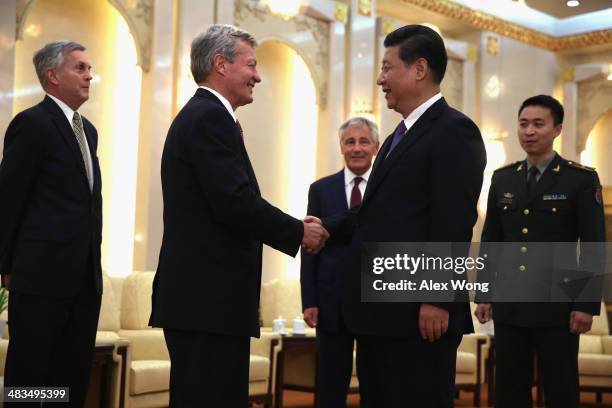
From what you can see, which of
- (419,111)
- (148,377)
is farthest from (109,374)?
(419,111)

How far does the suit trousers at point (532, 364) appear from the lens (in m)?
3.08

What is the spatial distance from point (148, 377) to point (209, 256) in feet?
9.03

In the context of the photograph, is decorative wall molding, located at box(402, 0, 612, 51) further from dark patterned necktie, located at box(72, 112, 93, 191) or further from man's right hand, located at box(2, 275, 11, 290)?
man's right hand, located at box(2, 275, 11, 290)

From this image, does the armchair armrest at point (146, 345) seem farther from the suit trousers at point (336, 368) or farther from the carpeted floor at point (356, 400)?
the suit trousers at point (336, 368)

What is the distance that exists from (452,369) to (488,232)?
1.26 meters

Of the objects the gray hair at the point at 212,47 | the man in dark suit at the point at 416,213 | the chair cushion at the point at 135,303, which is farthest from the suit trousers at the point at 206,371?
the chair cushion at the point at 135,303

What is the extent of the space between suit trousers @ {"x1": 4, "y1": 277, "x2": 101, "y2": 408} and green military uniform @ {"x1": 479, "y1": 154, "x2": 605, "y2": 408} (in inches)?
63.7

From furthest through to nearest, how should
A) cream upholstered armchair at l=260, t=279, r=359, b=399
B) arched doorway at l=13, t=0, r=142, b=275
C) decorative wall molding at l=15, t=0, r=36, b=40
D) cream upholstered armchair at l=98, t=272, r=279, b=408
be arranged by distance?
arched doorway at l=13, t=0, r=142, b=275 < cream upholstered armchair at l=260, t=279, r=359, b=399 < decorative wall molding at l=15, t=0, r=36, b=40 < cream upholstered armchair at l=98, t=272, r=279, b=408

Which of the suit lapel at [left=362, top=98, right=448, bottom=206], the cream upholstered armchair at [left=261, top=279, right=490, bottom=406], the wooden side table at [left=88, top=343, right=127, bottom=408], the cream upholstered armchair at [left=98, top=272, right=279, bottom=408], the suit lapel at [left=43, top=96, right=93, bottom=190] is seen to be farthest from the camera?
the cream upholstered armchair at [left=261, top=279, right=490, bottom=406]

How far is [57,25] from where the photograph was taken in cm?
635

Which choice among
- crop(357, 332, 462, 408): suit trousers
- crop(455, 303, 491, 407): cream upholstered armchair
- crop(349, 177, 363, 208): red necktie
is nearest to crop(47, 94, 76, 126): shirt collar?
crop(349, 177, 363, 208): red necktie

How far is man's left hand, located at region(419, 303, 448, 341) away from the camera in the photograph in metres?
2.19

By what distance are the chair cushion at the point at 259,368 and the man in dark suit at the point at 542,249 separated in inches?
94.5

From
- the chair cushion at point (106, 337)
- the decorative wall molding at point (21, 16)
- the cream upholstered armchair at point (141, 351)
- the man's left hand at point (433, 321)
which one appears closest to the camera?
the man's left hand at point (433, 321)
